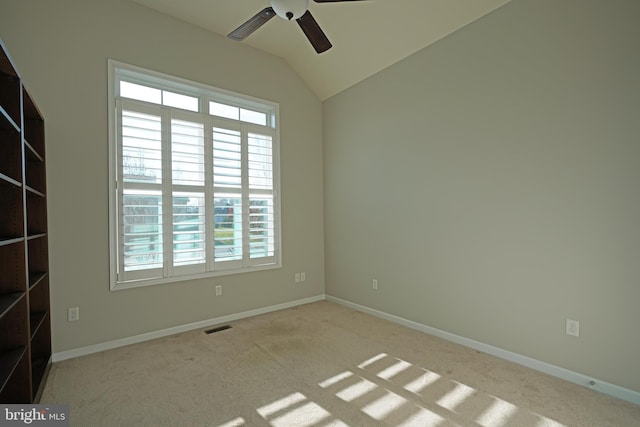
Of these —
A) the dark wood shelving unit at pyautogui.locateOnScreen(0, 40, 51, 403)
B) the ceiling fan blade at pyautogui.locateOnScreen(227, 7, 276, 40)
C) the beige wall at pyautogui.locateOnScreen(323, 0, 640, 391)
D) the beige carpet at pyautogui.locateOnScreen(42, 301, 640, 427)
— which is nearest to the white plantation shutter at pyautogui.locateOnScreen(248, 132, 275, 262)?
the beige carpet at pyautogui.locateOnScreen(42, 301, 640, 427)

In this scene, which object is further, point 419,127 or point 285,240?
point 285,240

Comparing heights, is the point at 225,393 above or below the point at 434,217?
below

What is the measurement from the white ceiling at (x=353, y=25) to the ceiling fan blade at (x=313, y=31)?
95 centimetres

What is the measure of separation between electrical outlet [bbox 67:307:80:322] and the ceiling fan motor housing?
3.04m

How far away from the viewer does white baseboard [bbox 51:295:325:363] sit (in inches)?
109

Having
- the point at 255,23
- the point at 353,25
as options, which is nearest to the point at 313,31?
the point at 255,23

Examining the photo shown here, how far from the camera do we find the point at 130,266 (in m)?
3.07

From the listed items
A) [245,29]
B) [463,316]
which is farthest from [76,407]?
[463,316]

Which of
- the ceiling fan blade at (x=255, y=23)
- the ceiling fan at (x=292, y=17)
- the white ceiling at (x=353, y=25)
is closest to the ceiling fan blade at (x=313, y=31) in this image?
the ceiling fan at (x=292, y=17)

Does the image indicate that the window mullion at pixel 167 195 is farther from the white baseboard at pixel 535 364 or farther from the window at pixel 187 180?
the white baseboard at pixel 535 364

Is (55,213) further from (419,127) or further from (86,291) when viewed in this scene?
(419,127)

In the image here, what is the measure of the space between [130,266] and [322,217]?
253 centimetres

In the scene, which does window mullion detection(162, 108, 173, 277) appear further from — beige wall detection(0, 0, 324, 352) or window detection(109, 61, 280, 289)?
beige wall detection(0, 0, 324, 352)

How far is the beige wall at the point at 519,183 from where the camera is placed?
2104 millimetres
